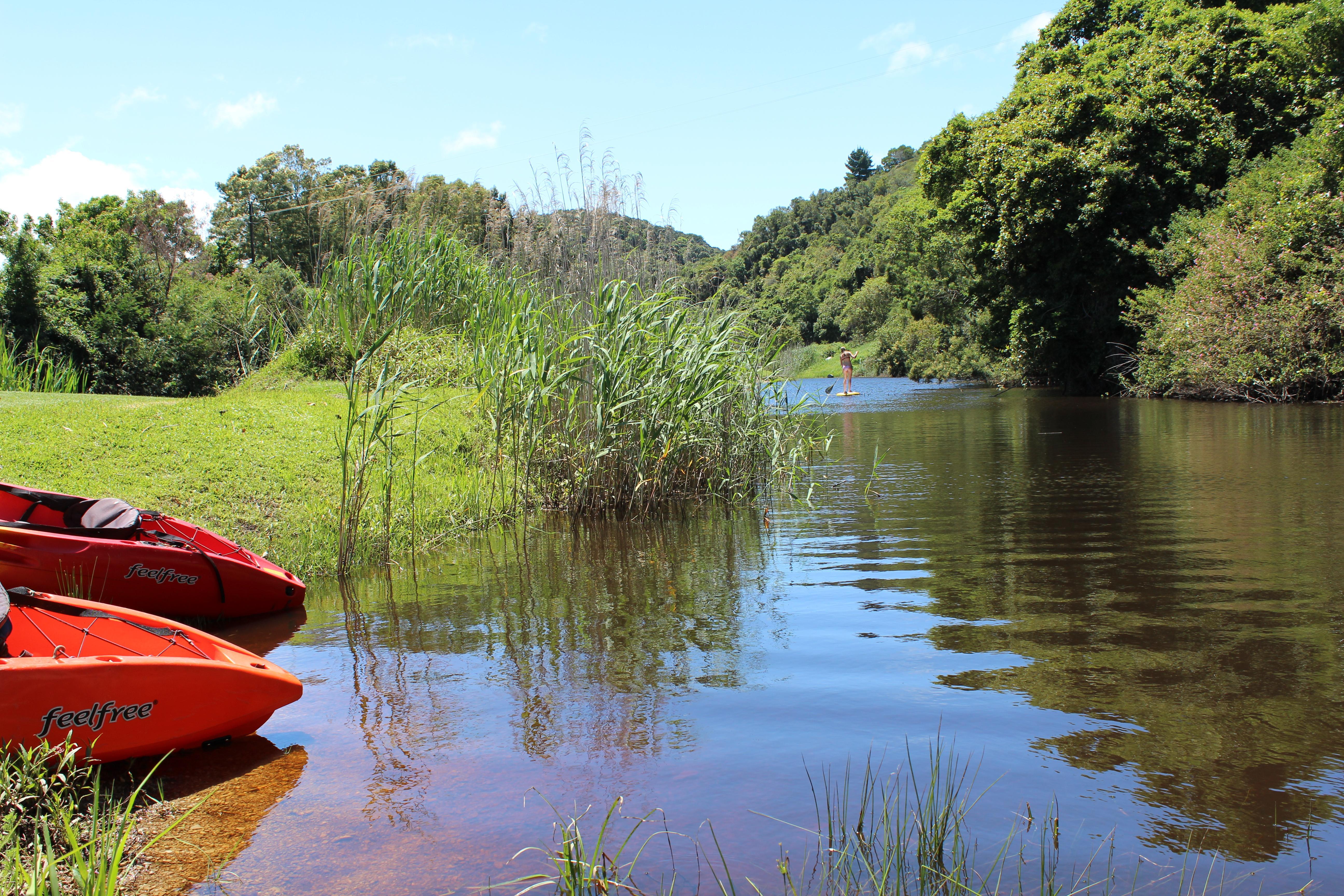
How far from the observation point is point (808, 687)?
4.58m

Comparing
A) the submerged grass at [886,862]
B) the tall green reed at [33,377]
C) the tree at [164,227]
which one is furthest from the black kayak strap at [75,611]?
the tree at [164,227]

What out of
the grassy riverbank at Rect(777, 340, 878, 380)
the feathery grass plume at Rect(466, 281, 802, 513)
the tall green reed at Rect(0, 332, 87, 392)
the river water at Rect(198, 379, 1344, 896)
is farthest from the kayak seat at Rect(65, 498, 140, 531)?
the grassy riverbank at Rect(777, 340, 878, 380)

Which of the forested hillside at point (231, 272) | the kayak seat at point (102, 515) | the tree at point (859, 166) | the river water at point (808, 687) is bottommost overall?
the river water at point (808, 687)

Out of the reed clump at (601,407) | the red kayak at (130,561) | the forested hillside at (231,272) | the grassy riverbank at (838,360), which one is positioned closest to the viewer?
the red kayak at (130,561)

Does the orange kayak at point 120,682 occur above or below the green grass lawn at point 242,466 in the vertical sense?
below

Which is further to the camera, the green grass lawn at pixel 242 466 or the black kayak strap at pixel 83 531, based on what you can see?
the green grass lawn at pixel 242 466

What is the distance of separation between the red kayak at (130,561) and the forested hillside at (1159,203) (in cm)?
810

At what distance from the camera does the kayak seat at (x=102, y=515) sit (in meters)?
5.61

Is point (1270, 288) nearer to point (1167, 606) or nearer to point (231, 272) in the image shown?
point (1167, 606)

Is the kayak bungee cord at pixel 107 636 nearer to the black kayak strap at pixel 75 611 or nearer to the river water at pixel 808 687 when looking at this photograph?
the black kayak strap at pixel 75 611

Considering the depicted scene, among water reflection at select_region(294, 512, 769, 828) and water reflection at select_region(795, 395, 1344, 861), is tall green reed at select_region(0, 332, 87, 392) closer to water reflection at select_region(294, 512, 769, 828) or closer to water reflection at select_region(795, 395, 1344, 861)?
water reflection at select_region(294, 512, 769, 828)

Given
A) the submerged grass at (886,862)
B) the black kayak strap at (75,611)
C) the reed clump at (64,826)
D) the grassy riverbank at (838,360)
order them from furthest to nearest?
the grassy riverbank at (838,360) → the black kayak strap at (75,611) → the submerged grass at (886,862) → the reed clump at (64,826)

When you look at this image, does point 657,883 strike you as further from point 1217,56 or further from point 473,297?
point 1217,56

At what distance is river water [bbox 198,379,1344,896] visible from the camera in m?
3.16
